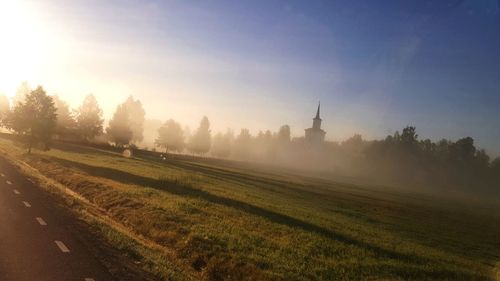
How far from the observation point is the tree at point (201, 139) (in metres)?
162

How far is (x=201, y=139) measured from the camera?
534 ft

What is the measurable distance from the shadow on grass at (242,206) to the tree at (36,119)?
65.1 feet

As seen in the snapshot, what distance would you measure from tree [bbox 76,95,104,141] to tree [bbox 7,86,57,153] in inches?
1857

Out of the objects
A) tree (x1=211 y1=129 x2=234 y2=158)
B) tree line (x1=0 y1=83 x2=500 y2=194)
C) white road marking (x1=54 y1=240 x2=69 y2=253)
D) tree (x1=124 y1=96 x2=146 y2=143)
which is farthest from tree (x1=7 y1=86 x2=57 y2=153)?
tree (x1=211 y1=129 x2=234 y2=158)

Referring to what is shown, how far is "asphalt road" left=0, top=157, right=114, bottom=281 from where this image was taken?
11758 millimetres

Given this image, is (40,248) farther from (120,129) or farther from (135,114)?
(135,114)

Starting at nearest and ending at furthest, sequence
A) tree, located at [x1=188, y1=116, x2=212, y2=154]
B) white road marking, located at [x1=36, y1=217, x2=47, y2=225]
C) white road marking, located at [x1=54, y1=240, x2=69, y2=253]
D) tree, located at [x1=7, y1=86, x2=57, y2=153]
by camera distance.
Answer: white road marking, located at [x1=54, y1=240, x2=69, y2=253], white road marking, located at [x1=36, y1=217, x2=47, y2=225], tree, located at [x1=7, y1=86, x2=57, y2=153], tree, located at [x1=188, y1=116, x2=212, y2=154]

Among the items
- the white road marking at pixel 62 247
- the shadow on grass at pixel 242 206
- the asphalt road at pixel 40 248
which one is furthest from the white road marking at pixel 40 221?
the shadow on grass at pixel 242 206

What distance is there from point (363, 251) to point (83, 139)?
331 ft

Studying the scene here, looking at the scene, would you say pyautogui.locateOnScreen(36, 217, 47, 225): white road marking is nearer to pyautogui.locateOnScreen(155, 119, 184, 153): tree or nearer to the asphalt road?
the asphalt road

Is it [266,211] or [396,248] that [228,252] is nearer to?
[396,248]

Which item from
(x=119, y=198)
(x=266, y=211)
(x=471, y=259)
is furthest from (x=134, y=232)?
(x=471, y=259)

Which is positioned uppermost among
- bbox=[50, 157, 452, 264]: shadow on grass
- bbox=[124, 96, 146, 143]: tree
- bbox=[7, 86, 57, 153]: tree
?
bbox=[124, 96, 146, 143]: tree

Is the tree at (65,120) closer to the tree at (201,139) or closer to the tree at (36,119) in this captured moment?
the tree at (36,119)
